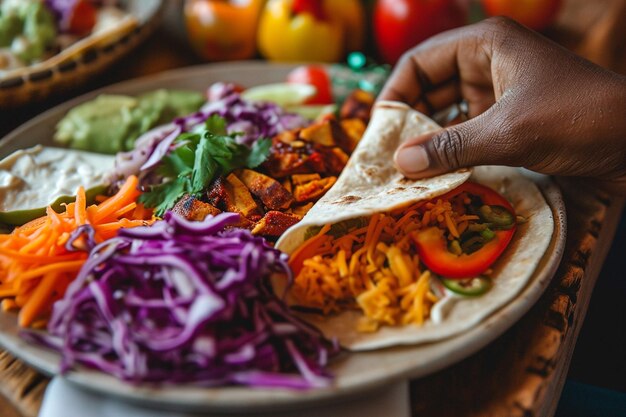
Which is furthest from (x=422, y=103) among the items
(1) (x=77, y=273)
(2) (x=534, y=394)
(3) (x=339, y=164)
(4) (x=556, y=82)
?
(1) (x=77, y=273)

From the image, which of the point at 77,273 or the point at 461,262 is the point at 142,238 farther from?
the point at 461,262

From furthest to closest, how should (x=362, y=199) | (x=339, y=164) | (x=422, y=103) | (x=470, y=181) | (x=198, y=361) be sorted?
→ (x=422, y=103), (x=339, y=164), (x=470, y=181), (x=362, y=199), (x=198, y=361)

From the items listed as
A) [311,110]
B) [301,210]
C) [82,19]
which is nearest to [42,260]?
[301,210]

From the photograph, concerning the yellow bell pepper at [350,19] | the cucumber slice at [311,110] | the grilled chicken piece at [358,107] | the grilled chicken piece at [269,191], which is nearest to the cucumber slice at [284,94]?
the cucumber slice at [311,110]

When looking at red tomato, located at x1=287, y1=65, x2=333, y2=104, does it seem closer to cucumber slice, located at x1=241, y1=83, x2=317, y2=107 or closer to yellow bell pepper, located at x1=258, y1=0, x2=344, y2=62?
cucumber slice, located at x1=241, y1=83, x2=317, y2=107

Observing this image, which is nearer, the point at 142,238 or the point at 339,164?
the point at 142,238

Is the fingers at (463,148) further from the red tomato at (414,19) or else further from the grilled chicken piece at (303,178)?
the red tomato at (414,19)

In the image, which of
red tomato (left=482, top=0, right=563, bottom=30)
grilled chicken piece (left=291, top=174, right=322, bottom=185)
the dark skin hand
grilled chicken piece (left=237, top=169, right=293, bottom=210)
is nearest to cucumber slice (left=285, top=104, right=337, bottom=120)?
grilled chicken piece (left=291, top=174, right=322, bottom=185)
